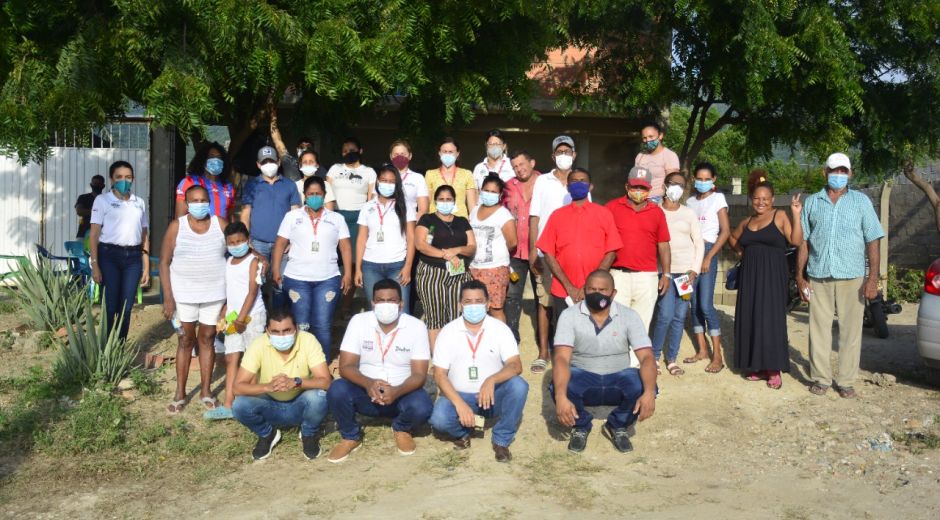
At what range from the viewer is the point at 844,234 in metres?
7.89

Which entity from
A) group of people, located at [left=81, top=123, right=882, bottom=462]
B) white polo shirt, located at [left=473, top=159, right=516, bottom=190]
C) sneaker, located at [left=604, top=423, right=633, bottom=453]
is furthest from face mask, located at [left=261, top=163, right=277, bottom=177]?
sneaker, located at [left=604, top=423, right=633, bottom=453]

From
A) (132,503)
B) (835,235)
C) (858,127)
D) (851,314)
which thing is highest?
(858,127)

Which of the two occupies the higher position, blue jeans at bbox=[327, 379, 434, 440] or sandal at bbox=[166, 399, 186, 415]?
blue jeans at bbox=[327, 379, 434, 440]

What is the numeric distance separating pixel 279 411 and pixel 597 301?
2.41 metres

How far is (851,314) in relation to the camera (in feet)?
26.2

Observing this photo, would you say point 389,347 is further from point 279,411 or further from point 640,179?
point 640,179

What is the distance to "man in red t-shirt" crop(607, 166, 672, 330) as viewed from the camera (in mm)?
7883

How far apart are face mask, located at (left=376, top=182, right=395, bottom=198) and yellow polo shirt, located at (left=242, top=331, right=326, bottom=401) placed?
75.5 inches

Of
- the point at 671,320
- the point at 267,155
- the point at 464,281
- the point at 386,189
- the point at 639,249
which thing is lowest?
the point at 671,320

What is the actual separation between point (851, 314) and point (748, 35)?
12.3 feet

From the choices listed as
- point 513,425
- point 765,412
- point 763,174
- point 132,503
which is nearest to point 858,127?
point 763,174

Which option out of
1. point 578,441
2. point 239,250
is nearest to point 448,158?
point 239,250

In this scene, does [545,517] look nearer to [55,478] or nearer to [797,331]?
[55,478]

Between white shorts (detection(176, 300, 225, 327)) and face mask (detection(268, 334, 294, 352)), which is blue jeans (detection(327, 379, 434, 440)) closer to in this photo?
face mask (detection(268, 334, 294, 352))
